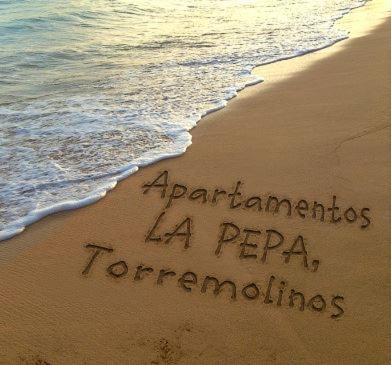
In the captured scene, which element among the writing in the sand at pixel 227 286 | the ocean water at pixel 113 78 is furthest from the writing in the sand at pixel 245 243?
the ocean water at pixel 113 78

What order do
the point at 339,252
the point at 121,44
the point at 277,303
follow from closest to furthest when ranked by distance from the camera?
the point at 277,303 → the point at 339,252 → the point at 121,44

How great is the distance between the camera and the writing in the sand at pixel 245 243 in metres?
2.68

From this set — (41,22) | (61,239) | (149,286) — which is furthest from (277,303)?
(41,22)

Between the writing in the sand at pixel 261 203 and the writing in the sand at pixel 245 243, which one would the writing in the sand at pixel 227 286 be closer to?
the writing in the sand at pixel 245 243

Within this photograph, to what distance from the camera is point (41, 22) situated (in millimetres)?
10125

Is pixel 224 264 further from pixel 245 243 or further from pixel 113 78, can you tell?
pixel 113 78

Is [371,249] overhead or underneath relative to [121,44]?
underneath

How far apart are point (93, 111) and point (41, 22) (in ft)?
19.9

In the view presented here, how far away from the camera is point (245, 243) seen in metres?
3.07

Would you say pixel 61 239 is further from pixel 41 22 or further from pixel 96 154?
pixel 41 22

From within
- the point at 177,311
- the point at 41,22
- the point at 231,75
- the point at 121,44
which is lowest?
the point at 177,311

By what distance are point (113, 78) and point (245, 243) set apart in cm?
387

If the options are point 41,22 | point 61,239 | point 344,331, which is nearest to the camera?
point 344,331

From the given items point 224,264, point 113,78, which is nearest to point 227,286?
point 224,264
